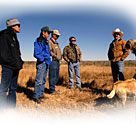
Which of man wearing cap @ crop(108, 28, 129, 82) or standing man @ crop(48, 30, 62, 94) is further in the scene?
standing man @ crop(48, 30, 62, 94)

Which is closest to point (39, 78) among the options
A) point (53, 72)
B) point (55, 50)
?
point (53, 72)

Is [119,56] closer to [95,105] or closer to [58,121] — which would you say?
[95,105]

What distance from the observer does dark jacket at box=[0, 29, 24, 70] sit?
2.96m

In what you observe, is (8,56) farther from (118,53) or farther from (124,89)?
(118,53)

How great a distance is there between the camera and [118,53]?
469cm

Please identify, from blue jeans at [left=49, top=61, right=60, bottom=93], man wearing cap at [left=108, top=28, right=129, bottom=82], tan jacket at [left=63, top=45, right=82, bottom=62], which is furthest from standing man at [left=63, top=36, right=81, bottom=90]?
man wearing cap at [left=108, top=28, right=129, bottom=82]

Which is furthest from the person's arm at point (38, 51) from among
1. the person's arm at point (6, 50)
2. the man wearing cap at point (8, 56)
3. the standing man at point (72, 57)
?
the standing man at point (72, 57)

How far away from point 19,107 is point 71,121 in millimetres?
1600

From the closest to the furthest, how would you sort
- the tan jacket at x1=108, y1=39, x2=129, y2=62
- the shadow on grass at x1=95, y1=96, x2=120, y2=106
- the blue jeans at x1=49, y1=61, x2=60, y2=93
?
the shadow on grass at x1=95, y1=96, x2=120, y2=106 < the tan jacket at x1=108, y1=39, x2=129, y2=62 < the blue jeans at x1=49, y1=61, x2=60, y2=93

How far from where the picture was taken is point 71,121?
9.98ft

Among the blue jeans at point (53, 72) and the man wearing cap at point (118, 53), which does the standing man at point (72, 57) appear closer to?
the blue jeans at point (53, 72)

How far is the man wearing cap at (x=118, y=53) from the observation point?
15.2 ft

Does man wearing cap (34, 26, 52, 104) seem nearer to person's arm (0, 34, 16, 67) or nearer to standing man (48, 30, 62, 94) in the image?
standing man (48, 30, 62, 94)

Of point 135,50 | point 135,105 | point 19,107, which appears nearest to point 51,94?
point 19,107
